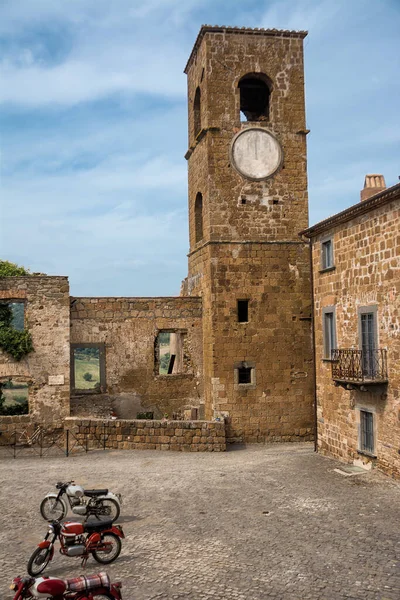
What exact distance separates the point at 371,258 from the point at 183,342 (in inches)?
335

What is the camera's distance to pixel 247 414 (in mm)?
20578

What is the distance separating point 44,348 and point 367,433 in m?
10.8

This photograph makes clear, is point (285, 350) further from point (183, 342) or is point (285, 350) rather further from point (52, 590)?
point (52, 590)

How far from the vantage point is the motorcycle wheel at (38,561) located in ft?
29.8

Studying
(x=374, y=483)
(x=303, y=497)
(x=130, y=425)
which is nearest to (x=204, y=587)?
(x=303, y=497)

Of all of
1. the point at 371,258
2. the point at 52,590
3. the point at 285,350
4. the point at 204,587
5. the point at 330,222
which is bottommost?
the point at 204,587

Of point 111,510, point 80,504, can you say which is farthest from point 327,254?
point 80,504

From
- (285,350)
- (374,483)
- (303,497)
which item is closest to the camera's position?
(303,497)

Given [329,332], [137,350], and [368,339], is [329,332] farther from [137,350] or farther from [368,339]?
[137,350]

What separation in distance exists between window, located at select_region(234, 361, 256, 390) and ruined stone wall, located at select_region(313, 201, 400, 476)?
7.84 feet

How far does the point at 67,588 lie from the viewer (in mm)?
7238

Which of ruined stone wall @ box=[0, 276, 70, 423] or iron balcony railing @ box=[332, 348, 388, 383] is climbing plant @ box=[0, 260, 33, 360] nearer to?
ruined stone wall @ box=[0, 276, 70, 423]

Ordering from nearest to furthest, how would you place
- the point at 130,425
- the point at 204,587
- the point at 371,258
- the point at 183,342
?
the point at 204,587 → the point at 371,258 → the point at 130,425 → the point at 183,342

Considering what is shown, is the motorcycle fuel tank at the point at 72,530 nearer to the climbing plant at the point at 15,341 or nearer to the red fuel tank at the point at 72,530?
the red fuel tank at the point at 72,530
